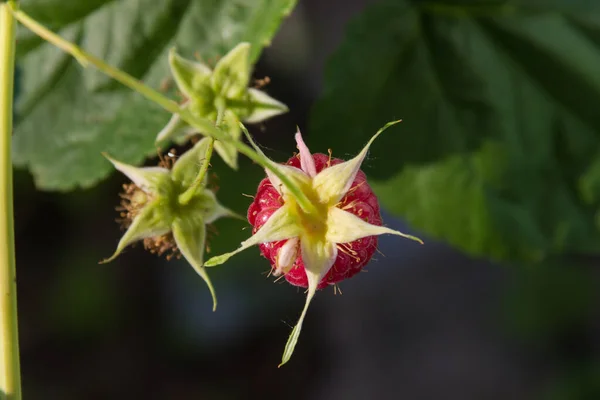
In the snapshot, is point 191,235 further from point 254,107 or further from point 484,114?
point 484,114

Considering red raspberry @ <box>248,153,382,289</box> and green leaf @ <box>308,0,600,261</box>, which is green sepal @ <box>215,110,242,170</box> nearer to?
red raspberry @ <box>248,153,382,289</box>

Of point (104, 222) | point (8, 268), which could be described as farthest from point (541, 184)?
point (104, 222)

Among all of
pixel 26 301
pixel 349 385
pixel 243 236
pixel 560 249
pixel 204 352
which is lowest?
pixel 349 385

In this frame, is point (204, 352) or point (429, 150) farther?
point (204, 352)

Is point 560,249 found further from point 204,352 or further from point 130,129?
point 204,352

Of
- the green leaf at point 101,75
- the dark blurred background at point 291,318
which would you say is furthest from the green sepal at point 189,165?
the dark blurred background at point 291,318

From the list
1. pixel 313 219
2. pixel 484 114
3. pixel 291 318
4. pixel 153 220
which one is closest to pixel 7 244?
pixel 153 220

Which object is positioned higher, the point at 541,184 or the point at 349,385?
the point at 541,184

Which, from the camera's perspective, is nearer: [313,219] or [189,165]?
[313,219]
